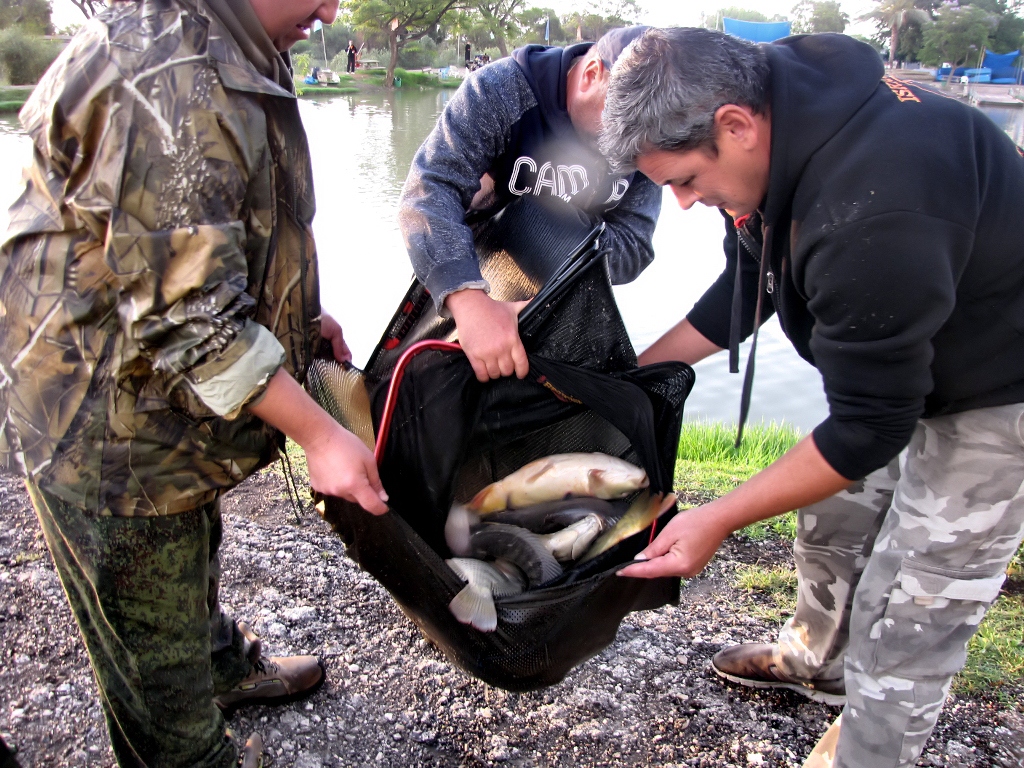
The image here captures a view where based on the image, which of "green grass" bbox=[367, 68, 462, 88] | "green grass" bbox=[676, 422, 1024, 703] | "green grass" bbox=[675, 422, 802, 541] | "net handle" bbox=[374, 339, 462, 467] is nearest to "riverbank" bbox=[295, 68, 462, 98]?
"green grass" bbox=[367, 68, 462, 88]

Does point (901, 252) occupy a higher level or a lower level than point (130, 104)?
lower

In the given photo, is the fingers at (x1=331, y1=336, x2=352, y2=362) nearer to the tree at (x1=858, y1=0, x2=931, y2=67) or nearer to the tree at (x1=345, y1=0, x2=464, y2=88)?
the tree at (x1=345, y1=0, x2=464, y2=88)

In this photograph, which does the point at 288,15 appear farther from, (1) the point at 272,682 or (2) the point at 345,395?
(1) the point at 272,682

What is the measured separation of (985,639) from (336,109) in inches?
1229

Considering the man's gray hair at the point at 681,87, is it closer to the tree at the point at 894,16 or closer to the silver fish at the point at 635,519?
the silver fish at the point at 635,519

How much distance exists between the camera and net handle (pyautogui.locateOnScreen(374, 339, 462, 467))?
1925 millimetres

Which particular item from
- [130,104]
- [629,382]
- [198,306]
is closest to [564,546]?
[629,382]

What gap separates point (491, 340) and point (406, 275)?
8421 millimetres

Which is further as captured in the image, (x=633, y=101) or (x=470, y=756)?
(x=470, y=756)

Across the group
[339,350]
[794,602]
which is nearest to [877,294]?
[339,350]

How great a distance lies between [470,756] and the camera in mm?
2330

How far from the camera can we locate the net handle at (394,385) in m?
1.92

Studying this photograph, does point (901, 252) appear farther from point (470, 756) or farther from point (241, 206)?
point (470, 756)

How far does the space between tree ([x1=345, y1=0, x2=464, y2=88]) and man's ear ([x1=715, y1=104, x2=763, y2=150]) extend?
6209 centimetres
